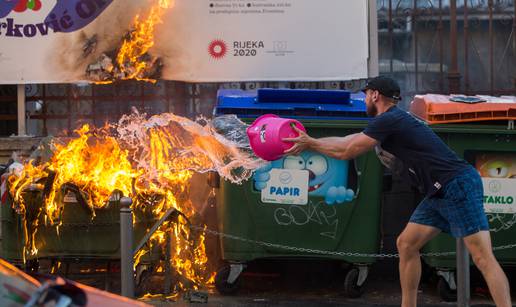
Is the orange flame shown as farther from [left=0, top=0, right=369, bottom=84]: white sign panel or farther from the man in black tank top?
the man in black tank top

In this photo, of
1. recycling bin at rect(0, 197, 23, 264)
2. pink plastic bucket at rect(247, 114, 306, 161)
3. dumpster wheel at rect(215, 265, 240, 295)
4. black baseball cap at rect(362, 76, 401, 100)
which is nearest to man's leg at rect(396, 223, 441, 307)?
black baseball cap at rect(362, 76, 401, 100)

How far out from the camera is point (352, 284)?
24.5ft

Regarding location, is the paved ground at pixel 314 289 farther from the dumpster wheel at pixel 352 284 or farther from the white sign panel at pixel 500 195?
the white sign panel at pixel 500 195

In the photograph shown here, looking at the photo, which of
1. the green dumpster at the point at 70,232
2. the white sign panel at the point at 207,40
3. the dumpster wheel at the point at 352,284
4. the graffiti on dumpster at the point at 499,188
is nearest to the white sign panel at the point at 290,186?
the dumpster wheel at the point at 352,284

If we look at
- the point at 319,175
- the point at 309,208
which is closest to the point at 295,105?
the point at 319,175

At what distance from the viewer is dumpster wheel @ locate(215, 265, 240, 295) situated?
7418mm

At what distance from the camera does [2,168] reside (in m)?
7.63

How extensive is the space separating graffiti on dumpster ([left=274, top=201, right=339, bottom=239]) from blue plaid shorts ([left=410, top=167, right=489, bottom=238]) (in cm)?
162

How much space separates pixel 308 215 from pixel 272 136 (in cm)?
191

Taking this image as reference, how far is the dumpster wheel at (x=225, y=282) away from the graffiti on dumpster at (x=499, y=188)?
7.38ft

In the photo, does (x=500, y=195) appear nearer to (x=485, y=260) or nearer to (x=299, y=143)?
(x=485, y=260)

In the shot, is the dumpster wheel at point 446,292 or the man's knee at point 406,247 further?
the dumpster wheel at point 446,292

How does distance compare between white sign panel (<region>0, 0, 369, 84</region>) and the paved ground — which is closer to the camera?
the paved ground

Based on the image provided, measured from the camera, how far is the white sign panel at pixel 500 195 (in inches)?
286
